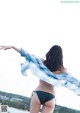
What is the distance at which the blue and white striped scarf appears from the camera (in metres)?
3.81

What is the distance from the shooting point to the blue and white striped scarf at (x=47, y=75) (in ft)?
12.5

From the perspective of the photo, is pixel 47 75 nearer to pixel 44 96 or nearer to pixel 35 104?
pixel 44 96

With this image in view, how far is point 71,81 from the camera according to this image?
154 inches

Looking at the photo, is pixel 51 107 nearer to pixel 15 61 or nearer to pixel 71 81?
pixel 71 81

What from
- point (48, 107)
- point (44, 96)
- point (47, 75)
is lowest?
point (48, 107)

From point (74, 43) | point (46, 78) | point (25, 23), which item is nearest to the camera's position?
point (46, 78)

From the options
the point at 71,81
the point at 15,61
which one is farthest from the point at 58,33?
the point at 71,81

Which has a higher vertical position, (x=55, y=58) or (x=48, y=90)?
(x=55, y=58)

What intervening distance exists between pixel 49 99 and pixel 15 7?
6.27 ft

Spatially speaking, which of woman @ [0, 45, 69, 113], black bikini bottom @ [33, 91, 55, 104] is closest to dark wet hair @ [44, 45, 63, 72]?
woman @ [0, 45, 69, 113]

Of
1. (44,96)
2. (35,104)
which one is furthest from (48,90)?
(35,104)

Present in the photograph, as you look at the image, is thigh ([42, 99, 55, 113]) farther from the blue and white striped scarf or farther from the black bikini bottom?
the blue and white striped scarf

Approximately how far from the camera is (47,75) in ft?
12.6

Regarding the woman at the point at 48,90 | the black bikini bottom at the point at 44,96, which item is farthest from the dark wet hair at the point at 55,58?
the black bikini bottom at the point at 44,96
